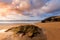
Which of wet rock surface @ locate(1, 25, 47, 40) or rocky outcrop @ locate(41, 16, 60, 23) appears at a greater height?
rocky outcrop @ locate(41, 16, 60, 23)

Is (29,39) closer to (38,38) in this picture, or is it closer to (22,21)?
(38,38)

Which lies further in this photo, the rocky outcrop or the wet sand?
the rocky outcrop

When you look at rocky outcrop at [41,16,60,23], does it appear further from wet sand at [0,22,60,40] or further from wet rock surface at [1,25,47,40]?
wet rock surface at [1,25,47,40]

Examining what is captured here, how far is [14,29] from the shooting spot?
134 centimetres

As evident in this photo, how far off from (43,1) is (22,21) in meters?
0.35

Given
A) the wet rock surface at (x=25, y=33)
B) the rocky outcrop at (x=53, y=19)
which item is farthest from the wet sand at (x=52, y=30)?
the rocky outcrop at (x=53, y=19)

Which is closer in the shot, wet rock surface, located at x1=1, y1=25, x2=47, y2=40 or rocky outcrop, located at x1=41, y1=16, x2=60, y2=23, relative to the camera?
wet rock surface, located at x1=1, y1=25, x2=47, y2=40

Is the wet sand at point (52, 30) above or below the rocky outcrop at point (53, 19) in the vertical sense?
below

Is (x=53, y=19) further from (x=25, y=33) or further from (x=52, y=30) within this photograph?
(x=25, y=33)

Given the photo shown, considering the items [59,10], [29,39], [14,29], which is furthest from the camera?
[59,10]

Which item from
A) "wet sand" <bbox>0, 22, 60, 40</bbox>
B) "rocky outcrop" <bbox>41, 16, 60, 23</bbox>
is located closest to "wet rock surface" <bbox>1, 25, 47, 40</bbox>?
"wet sand" <bbox>0, 22, 60, 40</bbox>

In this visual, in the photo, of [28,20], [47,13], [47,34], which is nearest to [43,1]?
[47,13]

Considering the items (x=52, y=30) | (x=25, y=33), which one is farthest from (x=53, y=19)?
(x=25, y=33)

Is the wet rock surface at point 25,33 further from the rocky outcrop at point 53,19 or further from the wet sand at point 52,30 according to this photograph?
the rocky outcrop at point 53,19
